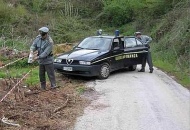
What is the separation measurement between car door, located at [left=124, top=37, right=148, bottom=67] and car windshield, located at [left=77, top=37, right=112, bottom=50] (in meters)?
1.04

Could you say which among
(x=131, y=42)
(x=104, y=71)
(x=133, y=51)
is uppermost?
(x=131, y=42)

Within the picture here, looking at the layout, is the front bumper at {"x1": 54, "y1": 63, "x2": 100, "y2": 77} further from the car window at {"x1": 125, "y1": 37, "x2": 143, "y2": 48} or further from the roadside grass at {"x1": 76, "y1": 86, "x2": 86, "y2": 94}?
the car window at {"x1": 125, "y1": 37, "x2": 143, "y2": 48}

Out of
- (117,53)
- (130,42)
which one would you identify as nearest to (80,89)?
(117,53)

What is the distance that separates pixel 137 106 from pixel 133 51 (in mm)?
6367

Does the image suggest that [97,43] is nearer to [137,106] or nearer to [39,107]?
[137,106]

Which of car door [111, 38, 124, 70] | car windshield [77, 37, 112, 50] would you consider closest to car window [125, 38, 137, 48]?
car door [111, 38, 124, 70]

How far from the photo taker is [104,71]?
13.6 meters

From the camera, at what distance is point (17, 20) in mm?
31484

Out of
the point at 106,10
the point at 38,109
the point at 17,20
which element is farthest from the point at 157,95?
the point at 106,10

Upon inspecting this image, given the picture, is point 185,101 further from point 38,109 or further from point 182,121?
point 38,109

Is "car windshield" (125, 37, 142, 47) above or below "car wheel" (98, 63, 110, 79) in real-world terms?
above

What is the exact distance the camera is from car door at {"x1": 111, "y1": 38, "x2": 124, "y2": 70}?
47.3 ft

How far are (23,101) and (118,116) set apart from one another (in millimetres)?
2345

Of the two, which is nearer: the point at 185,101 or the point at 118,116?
the point at 118,116
